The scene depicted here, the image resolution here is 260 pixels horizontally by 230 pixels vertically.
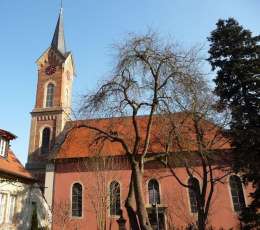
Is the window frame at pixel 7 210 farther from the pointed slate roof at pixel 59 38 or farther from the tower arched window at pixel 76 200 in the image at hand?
the pointed slate roof at pixel 59 38

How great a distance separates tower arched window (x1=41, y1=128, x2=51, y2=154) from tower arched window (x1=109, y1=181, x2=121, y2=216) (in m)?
9.52

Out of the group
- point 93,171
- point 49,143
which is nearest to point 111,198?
point 93,171

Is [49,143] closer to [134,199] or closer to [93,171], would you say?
[93,171]

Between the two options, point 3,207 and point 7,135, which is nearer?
→ point 3,207

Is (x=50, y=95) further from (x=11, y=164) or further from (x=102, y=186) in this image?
(x=102, y=186)

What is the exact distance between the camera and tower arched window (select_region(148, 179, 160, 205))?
2488 cm

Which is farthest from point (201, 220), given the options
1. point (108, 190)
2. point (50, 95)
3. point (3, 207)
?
point (50, 95)

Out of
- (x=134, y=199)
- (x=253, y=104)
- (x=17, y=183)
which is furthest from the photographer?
(x=17, y=183)

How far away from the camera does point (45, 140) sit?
31750 mm

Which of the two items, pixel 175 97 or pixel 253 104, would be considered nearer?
pixel 175 97

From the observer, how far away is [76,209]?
25.7m

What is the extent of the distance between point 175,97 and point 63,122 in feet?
72.1

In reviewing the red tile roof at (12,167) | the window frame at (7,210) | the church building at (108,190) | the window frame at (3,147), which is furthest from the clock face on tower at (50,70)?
the window frame at (7,210)

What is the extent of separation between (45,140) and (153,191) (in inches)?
529
